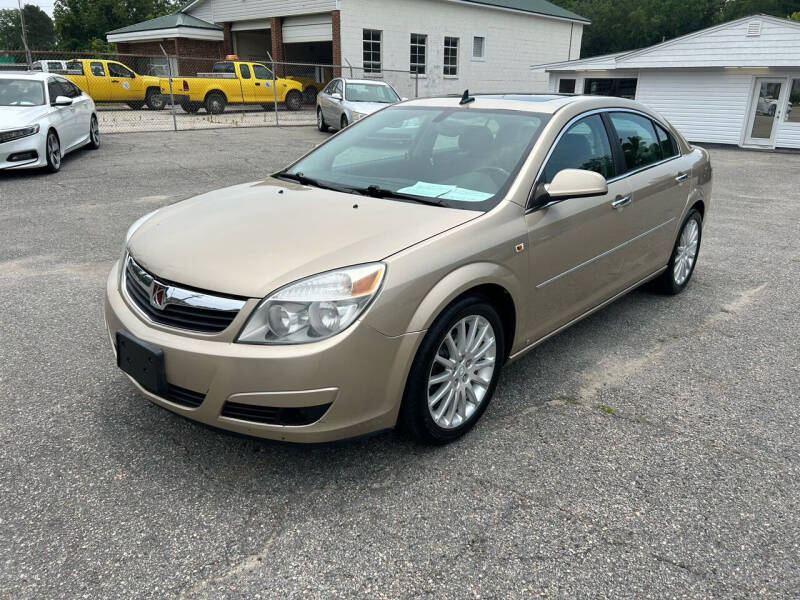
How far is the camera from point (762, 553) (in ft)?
7.72

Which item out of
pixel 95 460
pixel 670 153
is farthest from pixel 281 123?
pixel 95 460

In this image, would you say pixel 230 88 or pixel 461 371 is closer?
pixel 461 371

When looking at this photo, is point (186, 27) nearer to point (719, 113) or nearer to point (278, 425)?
point (719, 113)

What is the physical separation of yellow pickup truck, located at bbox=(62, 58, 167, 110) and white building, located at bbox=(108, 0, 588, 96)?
18.7 feet

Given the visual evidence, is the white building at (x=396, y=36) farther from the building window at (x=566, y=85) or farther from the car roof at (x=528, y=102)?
the car roof at (x=528, y=102)

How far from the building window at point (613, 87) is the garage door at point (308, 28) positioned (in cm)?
1033

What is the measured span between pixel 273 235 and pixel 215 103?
21395 mm

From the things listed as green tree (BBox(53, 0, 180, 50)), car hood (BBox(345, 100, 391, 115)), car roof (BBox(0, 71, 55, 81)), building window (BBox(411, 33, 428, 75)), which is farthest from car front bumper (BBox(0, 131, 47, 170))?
green tree (BBox(53, 0, 180, 50))

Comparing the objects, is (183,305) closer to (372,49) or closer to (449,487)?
(449,487)

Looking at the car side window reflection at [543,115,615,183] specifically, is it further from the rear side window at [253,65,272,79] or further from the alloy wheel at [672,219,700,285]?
the rear side window at [253,65,272,79]

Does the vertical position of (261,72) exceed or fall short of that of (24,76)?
it exceeds it

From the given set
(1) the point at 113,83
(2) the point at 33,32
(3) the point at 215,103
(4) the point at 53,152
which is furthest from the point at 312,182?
(2) the point at 33,32

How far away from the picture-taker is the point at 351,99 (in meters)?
16.3

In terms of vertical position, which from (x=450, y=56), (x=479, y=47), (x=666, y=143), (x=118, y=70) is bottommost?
(x=666, y=143)
